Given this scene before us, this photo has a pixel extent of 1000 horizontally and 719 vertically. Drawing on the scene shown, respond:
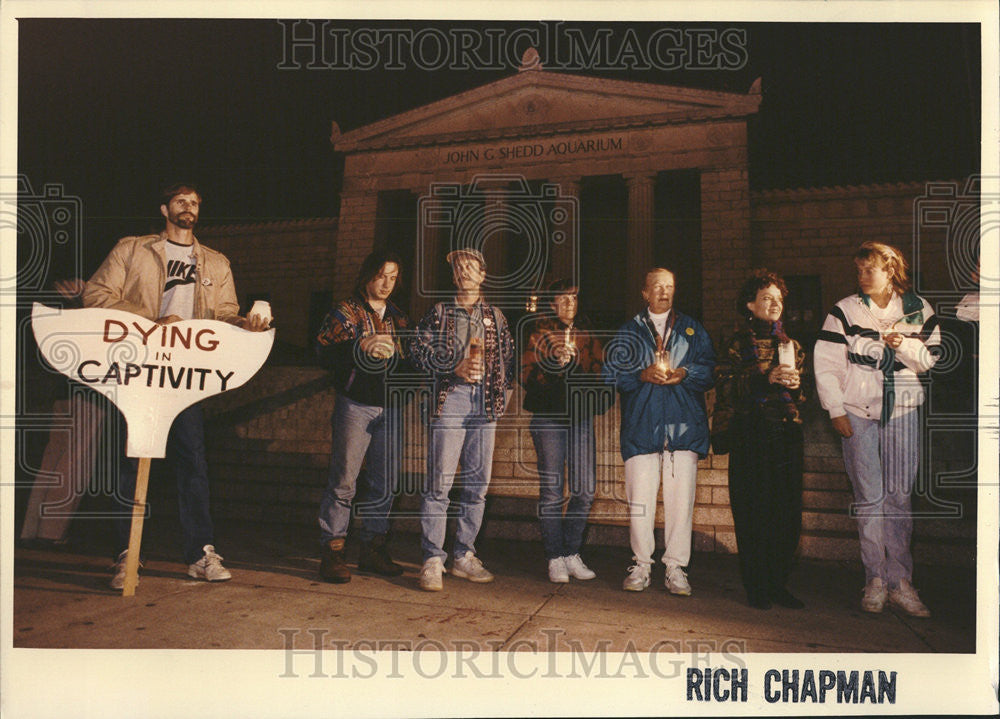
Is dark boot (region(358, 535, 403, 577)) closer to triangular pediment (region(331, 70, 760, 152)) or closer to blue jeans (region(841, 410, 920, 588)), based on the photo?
blue jeans (region(841, 410, 920, 588))

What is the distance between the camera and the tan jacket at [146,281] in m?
3.39

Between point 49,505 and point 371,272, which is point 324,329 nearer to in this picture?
point 371,272

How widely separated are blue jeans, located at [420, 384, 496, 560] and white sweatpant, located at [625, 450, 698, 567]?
2.82 feet

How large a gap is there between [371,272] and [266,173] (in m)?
6.39

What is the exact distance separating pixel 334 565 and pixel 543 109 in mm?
15007

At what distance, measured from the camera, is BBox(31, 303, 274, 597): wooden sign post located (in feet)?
10.5

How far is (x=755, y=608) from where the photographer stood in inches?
123

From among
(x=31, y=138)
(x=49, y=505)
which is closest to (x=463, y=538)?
(x=49, y=505)

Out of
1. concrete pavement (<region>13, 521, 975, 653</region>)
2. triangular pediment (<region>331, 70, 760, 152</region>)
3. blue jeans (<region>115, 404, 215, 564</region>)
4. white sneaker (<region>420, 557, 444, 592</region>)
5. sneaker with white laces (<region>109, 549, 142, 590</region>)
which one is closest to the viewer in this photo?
concrete pavement (<region>13, 521, 975, 653</region>)

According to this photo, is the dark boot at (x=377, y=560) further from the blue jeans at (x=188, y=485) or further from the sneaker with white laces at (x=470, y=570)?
the blue jeans at (x=188, y=485)

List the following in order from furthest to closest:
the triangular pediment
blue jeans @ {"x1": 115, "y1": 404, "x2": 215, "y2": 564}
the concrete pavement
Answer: the triangular pediment → blue jeans @ {"x1": 115, "y1": 404, "x2": 215, "y2": 564} → the concrete pavement

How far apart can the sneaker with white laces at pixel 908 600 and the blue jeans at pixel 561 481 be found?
1.63 m

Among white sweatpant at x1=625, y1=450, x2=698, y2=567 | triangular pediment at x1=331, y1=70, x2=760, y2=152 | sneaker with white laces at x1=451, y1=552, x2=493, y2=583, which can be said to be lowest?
sneaker with white laces at x1=451, y1=552, x2=493, y2=583

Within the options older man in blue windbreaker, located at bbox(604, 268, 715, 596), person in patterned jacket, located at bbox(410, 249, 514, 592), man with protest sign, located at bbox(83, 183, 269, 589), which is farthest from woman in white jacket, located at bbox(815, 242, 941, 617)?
man with protest sign, located at bbox(83, 183, 269, 589)
